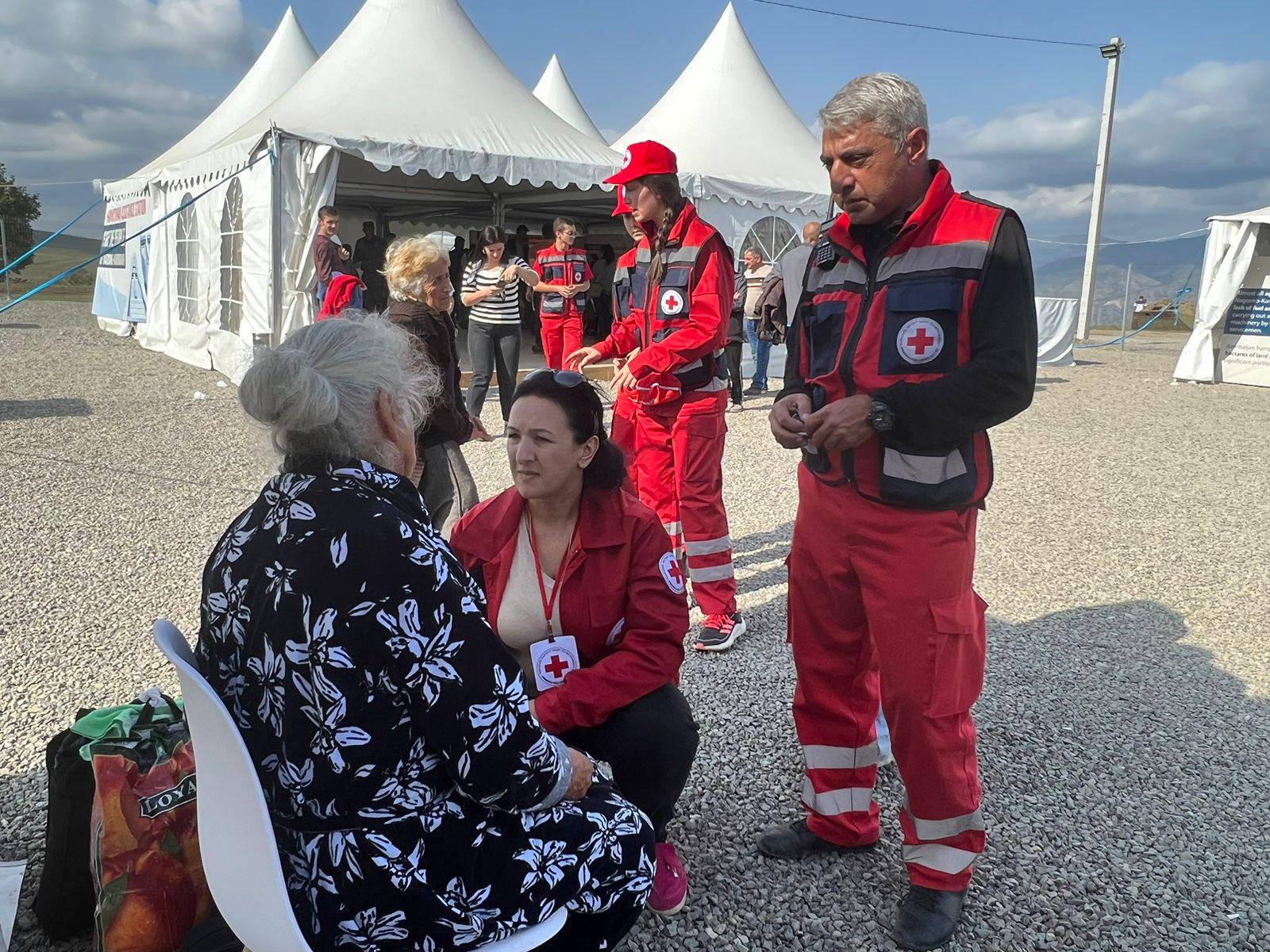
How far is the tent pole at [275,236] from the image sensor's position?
9.16 meters

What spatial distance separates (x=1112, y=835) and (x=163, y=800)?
8.16ft

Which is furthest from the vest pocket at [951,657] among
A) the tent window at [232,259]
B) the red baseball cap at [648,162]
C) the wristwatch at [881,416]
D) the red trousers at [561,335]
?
the tent window at [232,259]

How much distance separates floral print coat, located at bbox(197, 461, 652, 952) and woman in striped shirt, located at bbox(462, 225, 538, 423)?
20.7ft

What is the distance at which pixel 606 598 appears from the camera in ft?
7.47

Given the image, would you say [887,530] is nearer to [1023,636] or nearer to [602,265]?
[1023,636]

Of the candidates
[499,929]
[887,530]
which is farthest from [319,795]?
[887,530]

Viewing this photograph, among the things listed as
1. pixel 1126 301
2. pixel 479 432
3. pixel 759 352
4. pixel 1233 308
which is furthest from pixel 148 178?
pixel 1126 301

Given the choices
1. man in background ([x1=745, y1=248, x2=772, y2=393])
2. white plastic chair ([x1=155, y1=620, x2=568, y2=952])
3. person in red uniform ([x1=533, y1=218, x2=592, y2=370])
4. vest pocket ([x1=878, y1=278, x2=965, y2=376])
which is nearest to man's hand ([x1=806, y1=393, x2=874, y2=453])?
vest pocket ([x1=878, y1=278, x2=965, y2=376])

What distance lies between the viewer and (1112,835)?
267 cm

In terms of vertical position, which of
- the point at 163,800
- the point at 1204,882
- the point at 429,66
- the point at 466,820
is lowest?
the point at 1204,882

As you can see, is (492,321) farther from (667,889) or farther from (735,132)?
(735,132)

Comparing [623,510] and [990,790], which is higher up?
[623,510]

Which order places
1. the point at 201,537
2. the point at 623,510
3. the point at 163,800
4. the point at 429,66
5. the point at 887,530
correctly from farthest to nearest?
the point at 429,66, the point at 201,537, the point at 623,510, the point at 887,530, the point at 163,800

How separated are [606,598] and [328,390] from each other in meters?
0.99
